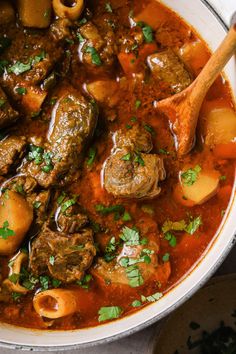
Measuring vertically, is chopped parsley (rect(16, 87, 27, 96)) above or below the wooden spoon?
below

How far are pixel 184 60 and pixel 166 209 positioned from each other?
1.05m

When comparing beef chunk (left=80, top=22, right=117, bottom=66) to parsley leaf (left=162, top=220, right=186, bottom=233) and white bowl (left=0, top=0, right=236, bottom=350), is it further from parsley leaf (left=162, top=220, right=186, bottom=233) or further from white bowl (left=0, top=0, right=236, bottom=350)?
parsley leaf (left=162, top=220, right=186, bottom=233)

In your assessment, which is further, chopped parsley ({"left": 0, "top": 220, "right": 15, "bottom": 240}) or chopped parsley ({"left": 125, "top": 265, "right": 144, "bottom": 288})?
chopped parsley ({"left": 125, "top": 265, "right": 144, "bottom": 288})

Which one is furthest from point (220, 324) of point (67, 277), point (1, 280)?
point (1, 280)

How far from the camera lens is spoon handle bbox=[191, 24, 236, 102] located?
156 inches

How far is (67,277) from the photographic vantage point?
4.43m

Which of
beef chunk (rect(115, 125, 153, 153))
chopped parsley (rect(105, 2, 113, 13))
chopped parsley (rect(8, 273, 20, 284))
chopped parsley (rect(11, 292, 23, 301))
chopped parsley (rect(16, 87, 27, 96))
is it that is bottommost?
chopped parsley (rect(11, 292, 23, 301))

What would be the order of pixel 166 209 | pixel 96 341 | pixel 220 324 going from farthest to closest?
pixel 220 324, pixel 166 209, pixel 96 341

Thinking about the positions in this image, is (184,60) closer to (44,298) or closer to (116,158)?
(116,158)

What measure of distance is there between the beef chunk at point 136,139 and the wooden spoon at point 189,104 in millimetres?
200

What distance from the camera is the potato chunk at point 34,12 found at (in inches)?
176

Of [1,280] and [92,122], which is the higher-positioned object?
[92,122]

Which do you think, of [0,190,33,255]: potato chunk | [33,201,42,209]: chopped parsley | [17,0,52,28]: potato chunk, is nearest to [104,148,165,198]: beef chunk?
[33,201,42,209]: chopped parsley

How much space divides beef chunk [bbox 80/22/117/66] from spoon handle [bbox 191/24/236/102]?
64 cm
